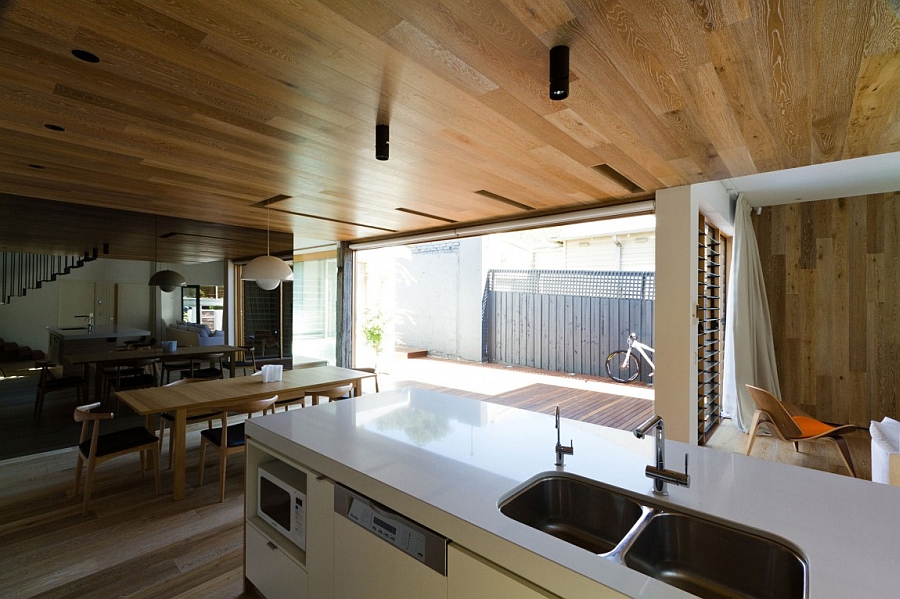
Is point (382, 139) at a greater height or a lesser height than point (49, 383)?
greater

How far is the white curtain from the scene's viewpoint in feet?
14.4

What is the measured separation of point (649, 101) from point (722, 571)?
1708 mm

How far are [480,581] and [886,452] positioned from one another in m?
2.86

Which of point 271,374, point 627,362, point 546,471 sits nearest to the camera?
point 546,471

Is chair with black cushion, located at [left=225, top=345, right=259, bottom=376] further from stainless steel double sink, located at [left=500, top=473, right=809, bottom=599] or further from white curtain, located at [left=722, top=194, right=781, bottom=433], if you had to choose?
white curtain, located at [left=722, top=194, right=781, bottom=433]

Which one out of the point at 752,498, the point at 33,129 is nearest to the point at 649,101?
the point at 752,498

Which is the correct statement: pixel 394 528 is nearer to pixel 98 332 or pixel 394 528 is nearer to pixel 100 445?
pixel 100 445

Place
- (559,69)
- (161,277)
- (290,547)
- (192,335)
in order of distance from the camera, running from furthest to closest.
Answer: (192,335), (161,277), (290,547), (559,69)

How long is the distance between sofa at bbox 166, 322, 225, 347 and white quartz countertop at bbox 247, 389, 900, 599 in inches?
127

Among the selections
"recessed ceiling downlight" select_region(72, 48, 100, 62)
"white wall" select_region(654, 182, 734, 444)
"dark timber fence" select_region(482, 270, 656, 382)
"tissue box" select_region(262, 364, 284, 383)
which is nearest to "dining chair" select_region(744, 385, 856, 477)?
"white wall" select_region(654, 182, 734, 444)

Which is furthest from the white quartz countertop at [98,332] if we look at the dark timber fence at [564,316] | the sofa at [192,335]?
the dark timber fence at [564,316]

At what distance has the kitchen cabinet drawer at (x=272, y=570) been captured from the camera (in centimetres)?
158

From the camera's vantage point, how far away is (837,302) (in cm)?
461

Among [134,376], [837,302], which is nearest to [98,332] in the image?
[134,376]
